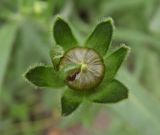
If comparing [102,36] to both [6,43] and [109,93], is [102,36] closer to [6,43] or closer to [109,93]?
[109,93]

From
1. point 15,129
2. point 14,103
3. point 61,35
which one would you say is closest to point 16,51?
point 14,103

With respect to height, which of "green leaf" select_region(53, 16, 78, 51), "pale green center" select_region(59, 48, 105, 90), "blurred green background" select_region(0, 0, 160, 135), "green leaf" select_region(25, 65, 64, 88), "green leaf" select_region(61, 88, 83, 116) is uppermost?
"green leaf" select_region(53, 16, 78, 51)

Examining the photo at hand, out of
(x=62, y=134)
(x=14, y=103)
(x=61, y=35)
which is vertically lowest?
(x=62, y=134)

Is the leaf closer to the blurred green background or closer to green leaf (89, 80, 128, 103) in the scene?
the blurred green background

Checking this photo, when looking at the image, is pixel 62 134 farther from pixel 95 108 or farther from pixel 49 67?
pixel 49 67

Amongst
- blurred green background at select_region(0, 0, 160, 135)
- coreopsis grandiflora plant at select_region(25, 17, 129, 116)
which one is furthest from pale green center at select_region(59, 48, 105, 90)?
blurred green background at select_region(0, 0, 160, 135)

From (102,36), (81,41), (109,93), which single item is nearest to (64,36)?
(102,36)
